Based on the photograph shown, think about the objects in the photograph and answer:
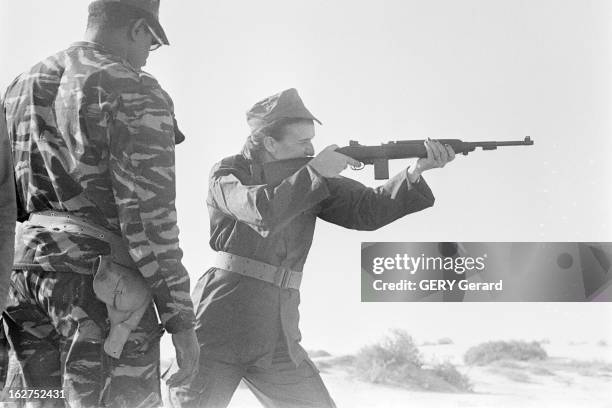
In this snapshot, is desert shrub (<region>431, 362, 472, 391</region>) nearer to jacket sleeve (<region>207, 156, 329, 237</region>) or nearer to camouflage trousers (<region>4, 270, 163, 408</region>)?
jacket sleeve (<region>207, 156, 329, 237</region>)

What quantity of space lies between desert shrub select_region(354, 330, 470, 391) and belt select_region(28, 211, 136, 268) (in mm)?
1824

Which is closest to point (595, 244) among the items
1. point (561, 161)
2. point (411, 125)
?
point (561, 161)

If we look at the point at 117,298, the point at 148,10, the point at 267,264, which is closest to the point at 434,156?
the point at 267,264

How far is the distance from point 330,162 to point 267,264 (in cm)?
43

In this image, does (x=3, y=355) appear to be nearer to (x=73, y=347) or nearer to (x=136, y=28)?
(x=73, y=347)

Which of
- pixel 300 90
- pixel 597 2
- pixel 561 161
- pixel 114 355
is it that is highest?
pixel 597 2

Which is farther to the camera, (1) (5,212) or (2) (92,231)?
(2) (92,231)

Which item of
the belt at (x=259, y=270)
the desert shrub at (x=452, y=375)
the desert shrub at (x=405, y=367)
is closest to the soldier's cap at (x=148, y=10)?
the belt at (x=259, y=270)

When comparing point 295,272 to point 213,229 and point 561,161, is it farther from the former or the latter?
point 561,161

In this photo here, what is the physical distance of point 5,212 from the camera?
1800 millimetres

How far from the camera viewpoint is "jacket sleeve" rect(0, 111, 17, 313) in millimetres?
1795

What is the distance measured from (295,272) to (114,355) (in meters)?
1.27

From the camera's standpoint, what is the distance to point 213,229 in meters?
3.66

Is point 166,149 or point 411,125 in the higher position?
point 411,125
